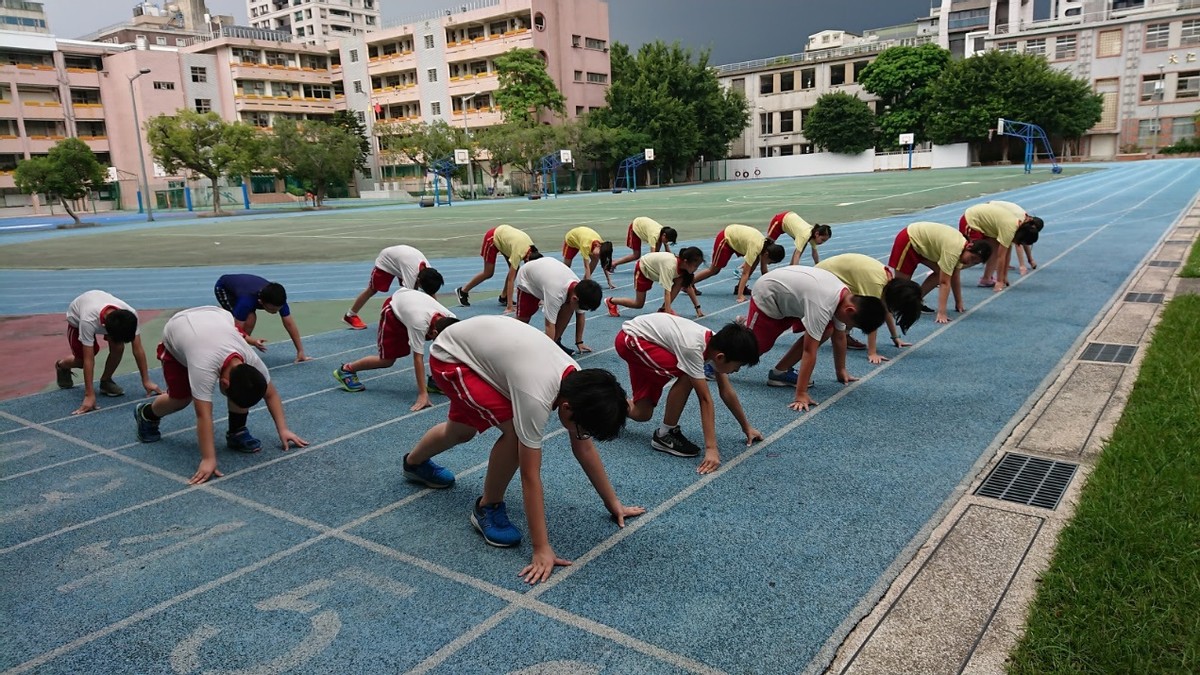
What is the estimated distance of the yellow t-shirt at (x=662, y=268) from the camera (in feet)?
29.0

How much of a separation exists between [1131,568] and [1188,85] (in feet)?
233

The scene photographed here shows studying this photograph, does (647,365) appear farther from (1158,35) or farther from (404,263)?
(1158,35)

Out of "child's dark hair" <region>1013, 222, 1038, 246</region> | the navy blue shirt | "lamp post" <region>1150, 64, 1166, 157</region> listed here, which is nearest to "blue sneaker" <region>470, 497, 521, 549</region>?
the navy blue shirt

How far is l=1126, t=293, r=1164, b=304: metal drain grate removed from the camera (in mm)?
9141

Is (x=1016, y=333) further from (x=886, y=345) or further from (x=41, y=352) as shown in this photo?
(x=41, y=352)

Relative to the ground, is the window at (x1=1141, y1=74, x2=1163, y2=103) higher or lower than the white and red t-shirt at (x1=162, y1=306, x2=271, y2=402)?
higher

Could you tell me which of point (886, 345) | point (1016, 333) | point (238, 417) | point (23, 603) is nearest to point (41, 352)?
point (238, 417)

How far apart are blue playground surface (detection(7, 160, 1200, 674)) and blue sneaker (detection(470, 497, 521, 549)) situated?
3.0 inches

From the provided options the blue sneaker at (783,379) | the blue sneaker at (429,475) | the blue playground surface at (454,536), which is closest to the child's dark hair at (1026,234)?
the blue playground surface at (454,536)

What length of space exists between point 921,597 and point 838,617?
1.36 ft

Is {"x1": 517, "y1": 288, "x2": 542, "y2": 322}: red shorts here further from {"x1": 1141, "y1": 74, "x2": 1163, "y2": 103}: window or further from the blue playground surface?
{"x1": 1141, "y1": 74, "x2": 1163, "y2": 103}: window

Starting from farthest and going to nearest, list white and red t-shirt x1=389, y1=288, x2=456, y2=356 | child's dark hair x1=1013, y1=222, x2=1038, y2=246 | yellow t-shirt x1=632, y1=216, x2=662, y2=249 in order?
yellow t-shirt x1=632, y1=216, x2=662, y2=249
child's dark hair x1=1013, y1=222, x2=1038, y2=246
white and red t-shirt x1=389, y1=288, x2=456, y2=356

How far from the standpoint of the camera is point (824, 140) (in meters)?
62.2

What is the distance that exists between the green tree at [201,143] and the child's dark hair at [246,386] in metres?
40.9
